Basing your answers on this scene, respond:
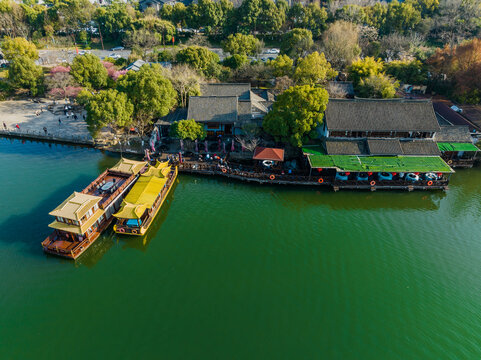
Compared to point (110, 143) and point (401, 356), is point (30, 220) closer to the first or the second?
point (110, 143)

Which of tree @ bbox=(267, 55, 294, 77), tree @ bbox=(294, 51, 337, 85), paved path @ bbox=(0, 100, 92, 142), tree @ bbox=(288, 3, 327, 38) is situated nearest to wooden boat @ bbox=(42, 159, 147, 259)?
paved path @ bbox=(0, 100, 92, 142)

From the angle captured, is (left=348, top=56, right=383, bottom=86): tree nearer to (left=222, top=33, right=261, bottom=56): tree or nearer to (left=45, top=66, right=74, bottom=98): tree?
(left=222, top=33, right=261, bottom=56): tree

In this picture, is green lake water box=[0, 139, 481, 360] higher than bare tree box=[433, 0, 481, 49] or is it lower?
lower

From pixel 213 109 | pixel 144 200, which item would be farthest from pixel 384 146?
pixel 144 200

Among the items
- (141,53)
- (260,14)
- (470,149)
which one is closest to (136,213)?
(470,149)

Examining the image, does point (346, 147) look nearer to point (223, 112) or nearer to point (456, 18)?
point (223, 112)

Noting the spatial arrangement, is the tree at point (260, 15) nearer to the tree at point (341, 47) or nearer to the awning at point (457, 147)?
the tree at point (341, 47)

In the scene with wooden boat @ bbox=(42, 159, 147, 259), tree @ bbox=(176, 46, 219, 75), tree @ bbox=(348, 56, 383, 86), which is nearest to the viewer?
wooden boat @ bbox=(42, 159, 147, 259)

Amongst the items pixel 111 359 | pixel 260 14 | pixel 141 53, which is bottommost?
pixel 111 359
